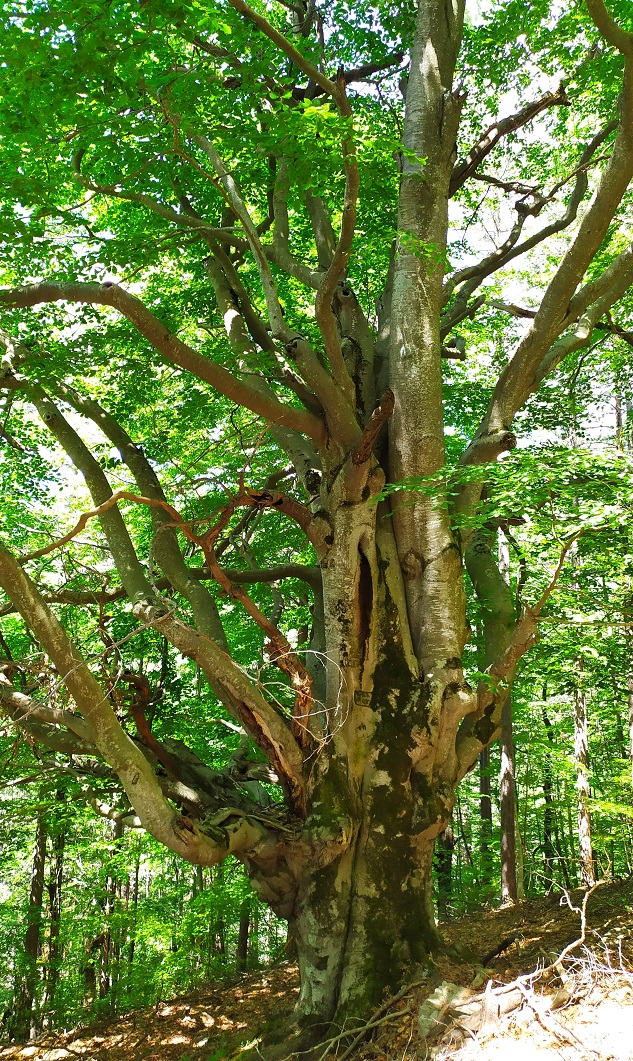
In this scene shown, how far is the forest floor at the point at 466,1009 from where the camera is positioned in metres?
3.31

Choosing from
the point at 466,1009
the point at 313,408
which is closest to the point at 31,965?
the point at 466,1009

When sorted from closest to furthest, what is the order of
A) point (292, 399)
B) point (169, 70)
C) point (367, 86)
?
point (169, 70)
point (367, 86)
point (292, 399)

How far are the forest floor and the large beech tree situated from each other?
0.54 meters

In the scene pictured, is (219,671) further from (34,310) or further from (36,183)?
(34,310)

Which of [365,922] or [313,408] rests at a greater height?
[313,408]

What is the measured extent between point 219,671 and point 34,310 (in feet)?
15.8

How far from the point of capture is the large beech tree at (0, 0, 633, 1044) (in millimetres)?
4602

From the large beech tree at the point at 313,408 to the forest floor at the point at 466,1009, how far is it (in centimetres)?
54

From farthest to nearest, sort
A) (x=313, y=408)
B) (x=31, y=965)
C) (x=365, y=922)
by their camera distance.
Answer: (x=31, y=965) < (x=313, y=408) < (x=365, y=922)

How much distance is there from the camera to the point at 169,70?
15.7 feet

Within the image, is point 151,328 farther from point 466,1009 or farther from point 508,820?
point 508,820

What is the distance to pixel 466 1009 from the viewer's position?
3963mm

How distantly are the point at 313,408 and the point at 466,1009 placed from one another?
453cm

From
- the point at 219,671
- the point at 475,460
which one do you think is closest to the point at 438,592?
the point at 475,460
